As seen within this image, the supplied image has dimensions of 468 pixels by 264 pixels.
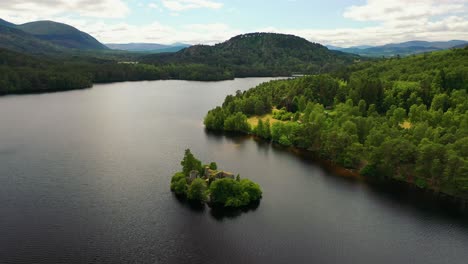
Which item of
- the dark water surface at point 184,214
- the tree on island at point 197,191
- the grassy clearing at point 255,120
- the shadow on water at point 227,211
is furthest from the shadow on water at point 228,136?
the shadow on water at point 227,211

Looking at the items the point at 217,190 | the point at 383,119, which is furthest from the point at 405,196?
the point at 383,119

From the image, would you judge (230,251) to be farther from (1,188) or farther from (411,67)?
(411,67)

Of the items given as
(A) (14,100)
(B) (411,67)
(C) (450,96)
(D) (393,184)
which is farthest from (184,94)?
(D) (393,184)

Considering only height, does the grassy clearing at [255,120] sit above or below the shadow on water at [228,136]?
above

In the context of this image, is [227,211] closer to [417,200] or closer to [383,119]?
[417,200]

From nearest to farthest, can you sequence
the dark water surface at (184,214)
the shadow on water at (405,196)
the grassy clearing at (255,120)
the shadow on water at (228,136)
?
the dark water surface at (184,214)
the shadow on water at (405,196)
the shadow on water at (228,136)
the grassy clearing at (255,120)

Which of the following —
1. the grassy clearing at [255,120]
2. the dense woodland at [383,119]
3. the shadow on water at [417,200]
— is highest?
the dense woodland at [383,119]

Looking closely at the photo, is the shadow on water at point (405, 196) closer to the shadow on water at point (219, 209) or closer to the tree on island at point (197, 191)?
the shadow on water at point (219, 209)
